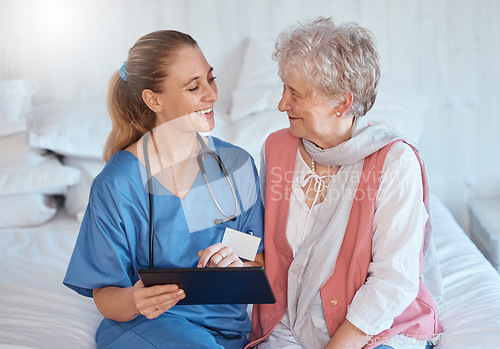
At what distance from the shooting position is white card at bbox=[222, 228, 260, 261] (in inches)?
49.4

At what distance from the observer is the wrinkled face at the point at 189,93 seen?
47.7 inches

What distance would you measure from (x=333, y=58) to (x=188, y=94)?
340 millimetres

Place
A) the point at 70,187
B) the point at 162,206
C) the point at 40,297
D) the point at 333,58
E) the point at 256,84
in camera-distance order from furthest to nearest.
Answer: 1. the point at 256,84
2. the point at 70,187
3. the point at 40,297
4. the point at 162,206
5. the point at 333,58

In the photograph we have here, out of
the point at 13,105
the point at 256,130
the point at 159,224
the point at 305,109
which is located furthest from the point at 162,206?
the point at 13,105

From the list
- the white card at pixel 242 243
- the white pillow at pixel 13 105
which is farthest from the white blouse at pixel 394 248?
the white pillow at pixel 13 105

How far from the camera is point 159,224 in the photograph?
125cm

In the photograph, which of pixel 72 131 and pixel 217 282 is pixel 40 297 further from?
pixel 72 131

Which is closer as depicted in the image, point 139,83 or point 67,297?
point 139,83

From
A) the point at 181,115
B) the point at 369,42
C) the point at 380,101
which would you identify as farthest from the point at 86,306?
the point at 380,101

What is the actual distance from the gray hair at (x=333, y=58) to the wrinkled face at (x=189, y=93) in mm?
194

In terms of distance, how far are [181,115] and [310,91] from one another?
31 centimetres

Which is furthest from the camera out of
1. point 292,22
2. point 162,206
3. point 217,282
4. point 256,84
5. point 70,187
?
point 292,22

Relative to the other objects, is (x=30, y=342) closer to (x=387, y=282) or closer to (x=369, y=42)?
(x=387, y=282)

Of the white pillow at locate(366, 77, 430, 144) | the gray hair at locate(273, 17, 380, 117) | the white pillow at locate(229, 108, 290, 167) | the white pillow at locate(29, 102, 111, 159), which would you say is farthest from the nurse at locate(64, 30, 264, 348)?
the white pillow at locate(366, 77, 430, 144)
